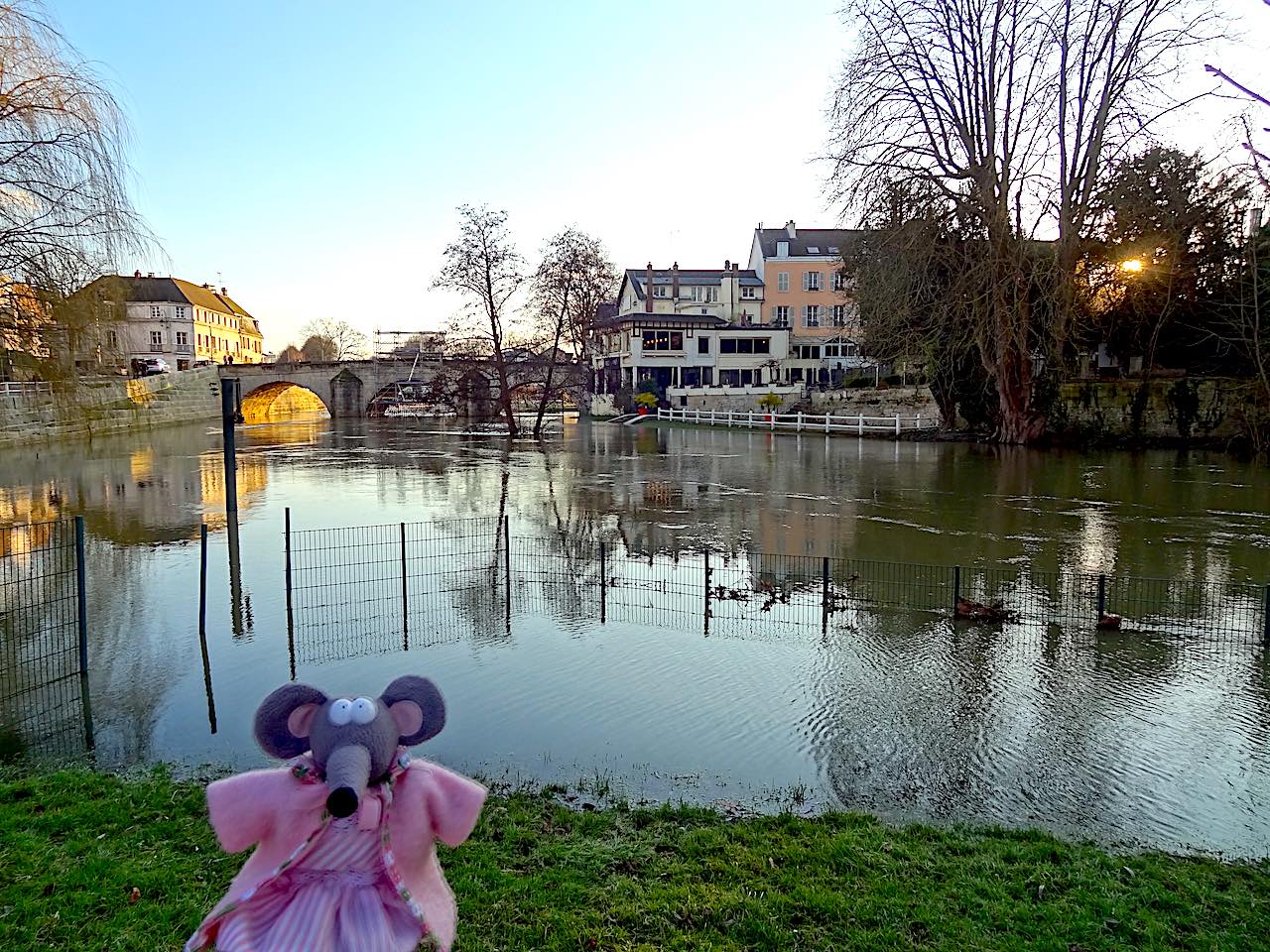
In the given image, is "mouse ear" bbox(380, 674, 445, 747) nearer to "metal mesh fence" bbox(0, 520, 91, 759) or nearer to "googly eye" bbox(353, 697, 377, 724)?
"googly eye" bbox(353, 697, 377, 724)

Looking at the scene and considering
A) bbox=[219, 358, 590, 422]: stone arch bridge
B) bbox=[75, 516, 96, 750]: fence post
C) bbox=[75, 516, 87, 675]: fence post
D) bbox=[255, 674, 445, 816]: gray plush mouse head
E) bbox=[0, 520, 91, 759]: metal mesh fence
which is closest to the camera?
bbox=[255, 674, 445, 816]: gray plush mouse head

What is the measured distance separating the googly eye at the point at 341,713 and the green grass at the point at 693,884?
1.71m

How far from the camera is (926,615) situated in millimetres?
10680

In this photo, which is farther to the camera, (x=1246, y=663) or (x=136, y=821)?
(x=1246, y=663)

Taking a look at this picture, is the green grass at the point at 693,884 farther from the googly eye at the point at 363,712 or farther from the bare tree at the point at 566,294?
the bare tree at the point at 566,294

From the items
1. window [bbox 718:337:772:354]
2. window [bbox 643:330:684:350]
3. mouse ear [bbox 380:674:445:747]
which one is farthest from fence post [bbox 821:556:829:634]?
window [bbox 718:337:772:354]

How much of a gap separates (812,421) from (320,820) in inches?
1739

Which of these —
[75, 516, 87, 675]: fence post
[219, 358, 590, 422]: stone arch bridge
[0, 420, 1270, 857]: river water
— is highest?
[219, 358, 590, 422]: stone arch bridge

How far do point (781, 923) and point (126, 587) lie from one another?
36.6 ft

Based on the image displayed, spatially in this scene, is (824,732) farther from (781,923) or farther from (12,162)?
(12,162)

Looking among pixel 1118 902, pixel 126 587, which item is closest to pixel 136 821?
pixel 1118 902

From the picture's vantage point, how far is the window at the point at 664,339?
62.8 m

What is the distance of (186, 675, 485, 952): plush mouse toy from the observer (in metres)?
2.67

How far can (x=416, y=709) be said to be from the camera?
2986 millimetres
